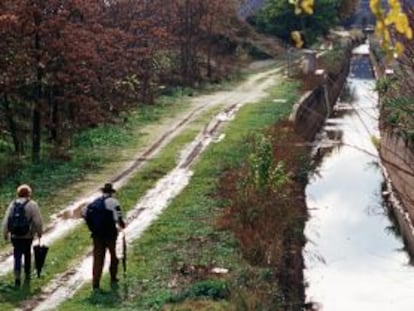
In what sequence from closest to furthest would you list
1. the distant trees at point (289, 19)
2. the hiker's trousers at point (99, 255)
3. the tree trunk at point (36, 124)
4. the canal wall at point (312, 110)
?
the hiker's trousers at point (99, 255)
the tree trunk at point (36, 124)
the canal wall at point (312, 110)
the distant trees at point (289, 19)

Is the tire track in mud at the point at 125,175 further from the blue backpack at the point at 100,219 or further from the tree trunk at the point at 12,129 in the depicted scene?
the tree trunk at the point at 12,129

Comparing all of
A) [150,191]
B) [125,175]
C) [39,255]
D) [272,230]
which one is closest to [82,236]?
[39,255]

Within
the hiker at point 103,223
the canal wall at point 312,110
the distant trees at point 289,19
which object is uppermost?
the distant trees at point 289,19

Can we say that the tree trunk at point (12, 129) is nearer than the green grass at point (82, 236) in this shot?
No

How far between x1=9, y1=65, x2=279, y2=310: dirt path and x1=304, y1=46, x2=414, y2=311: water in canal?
12.3 ft

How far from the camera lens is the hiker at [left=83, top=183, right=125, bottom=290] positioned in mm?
13203

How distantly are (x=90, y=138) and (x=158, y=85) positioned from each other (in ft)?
52.0

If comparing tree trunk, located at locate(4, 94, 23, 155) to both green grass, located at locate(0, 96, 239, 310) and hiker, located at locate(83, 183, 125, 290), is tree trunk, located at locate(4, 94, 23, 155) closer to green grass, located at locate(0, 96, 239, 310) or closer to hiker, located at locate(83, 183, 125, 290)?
green grass, located at locate(0, 96, 239, 310)

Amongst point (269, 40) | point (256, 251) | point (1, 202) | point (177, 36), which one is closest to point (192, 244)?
point (256, 251)

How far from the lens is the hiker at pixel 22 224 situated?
43.3 feet

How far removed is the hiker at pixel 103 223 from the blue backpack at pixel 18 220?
2.89ft

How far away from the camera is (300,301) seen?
56.3 ft

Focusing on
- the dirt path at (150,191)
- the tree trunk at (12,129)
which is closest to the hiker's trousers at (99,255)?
the dirt path at (150,191)

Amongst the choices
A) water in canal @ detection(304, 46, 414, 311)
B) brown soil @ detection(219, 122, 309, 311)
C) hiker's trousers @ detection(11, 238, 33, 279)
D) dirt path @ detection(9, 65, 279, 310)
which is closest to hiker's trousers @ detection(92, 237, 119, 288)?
dirt path @ detection(9, 65, 279, 310)
